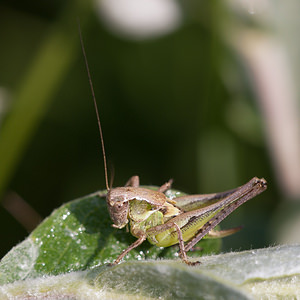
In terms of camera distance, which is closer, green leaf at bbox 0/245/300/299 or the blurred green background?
green leaf at bbox 0/245/300/299

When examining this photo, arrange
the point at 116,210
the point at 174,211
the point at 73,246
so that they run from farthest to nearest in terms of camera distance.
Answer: the point at 174,211, the point at 116,210, the point at 73,246

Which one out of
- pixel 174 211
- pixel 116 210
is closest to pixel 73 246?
pixel 116 210

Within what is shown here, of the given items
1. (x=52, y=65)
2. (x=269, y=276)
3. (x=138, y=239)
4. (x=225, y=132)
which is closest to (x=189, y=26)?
(x=225, y=132)

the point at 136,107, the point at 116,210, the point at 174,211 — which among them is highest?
the point at 136,107

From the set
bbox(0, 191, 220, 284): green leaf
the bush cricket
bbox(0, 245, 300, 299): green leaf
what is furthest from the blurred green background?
bbox(0, 245, 300, 299): green leaf

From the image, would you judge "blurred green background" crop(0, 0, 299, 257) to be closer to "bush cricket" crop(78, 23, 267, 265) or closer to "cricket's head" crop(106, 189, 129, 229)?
"bush cricket" crop(78, 23, 267, 265)

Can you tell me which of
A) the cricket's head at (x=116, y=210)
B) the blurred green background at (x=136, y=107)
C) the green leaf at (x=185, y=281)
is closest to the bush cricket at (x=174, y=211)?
the cricket's head at (x=116, y=210)

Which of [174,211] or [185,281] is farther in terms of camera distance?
[174,211]

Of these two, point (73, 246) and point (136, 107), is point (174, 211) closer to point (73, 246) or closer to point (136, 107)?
point (73, 246)
